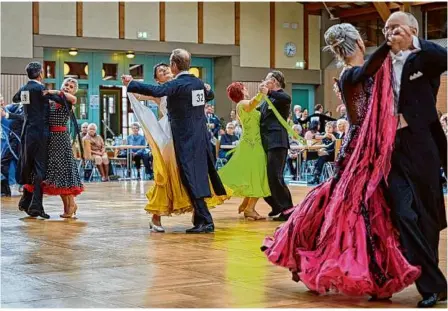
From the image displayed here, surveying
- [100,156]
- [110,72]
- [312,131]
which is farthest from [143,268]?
[110,72]

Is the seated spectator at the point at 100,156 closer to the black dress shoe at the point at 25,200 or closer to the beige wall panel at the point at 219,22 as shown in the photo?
the beige wall panel at the point at 219,22

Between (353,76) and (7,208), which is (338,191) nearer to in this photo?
(353,76)

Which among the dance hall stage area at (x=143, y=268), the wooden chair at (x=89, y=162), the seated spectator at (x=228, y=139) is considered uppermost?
the seated spectator at (x=228, y=139)

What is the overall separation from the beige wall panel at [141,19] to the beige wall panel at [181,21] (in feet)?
1.11

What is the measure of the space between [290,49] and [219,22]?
250cm

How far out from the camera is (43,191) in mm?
9016

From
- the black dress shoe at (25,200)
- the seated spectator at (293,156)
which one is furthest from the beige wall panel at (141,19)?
the black dress shoe at (25,200)

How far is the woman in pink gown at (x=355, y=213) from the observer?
4.18 m

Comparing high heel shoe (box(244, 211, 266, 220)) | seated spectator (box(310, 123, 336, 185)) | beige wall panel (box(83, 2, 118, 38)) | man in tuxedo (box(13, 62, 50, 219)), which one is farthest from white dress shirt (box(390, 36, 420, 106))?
beige wall panel (box(83, 2, 118, 38))

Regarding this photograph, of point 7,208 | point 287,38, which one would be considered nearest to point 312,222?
point 7,208

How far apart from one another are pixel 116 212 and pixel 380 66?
6042 mm

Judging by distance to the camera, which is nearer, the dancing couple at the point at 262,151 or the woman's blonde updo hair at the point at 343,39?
the woman's blonde updo hair at the point at 343,39

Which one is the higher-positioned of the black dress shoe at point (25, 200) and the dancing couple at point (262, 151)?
the dancing couple at point (262, 151)

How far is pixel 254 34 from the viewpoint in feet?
83.4
